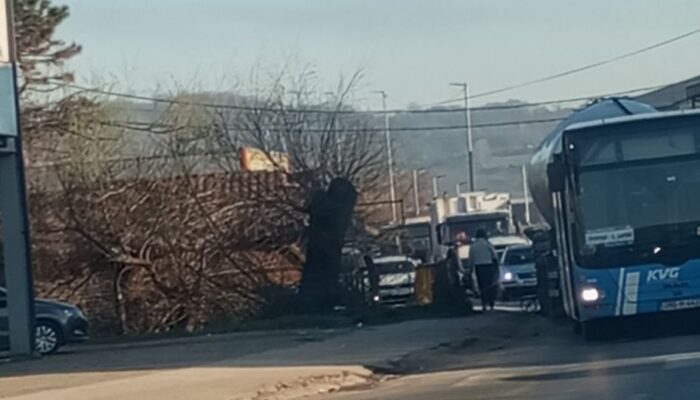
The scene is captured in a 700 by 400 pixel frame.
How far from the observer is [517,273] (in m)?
40.8

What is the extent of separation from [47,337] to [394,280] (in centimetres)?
1559

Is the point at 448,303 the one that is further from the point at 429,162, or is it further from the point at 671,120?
the point at 429,162

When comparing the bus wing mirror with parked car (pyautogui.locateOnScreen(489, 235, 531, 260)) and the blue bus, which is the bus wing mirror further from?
parked car (pyautogui.locateOnScreen(489, 235, 531, 260))

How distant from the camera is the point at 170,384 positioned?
18.8 meters

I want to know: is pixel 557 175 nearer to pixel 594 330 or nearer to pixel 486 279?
pixel 594 330

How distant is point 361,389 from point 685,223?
5804mm

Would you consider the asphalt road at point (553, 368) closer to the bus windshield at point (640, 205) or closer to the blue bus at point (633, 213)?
the blue bus at point (633, 213)

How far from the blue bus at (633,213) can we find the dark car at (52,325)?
10.6m

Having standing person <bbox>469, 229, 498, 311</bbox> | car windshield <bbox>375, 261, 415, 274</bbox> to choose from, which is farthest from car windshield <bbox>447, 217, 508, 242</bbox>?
standing person <bbox>469, 229, 498, 311</bbox>

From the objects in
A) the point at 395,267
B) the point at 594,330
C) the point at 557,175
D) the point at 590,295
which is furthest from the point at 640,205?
the point at 395,267

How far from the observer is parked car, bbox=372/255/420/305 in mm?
40559

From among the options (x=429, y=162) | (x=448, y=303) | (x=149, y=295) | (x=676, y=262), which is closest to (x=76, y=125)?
(x=149, y=295)

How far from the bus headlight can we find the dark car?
1070 centimetres

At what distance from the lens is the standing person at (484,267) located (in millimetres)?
32500
